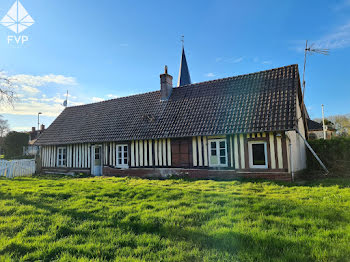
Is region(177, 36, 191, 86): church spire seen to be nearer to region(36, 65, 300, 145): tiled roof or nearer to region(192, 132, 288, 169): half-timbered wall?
region(36, 65, 300, 145): tiled roof

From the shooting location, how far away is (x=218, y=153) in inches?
445

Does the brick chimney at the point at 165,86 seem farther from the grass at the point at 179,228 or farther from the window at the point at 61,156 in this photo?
the grass at the point at 179,228

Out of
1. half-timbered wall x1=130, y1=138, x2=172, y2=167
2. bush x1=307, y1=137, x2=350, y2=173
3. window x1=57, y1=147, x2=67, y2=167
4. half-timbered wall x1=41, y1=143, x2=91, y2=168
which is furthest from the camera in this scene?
window x1=57, y1=147, x2=67, y2=167

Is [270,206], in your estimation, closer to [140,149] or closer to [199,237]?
[199,237]

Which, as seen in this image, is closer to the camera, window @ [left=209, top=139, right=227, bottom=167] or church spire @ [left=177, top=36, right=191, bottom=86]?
window @ [left=209, top=139, right=227, bottom=167]

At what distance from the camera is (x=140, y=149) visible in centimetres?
1353

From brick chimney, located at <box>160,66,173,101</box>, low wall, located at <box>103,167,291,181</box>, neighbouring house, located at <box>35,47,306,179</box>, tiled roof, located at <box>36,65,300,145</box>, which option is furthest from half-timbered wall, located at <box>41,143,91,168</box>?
brick chimney, located at <box>160,66,173,101</box>

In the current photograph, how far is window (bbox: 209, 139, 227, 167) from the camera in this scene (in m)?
11.2

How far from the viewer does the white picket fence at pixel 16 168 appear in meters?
14.5

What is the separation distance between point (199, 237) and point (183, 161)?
8.15 metres

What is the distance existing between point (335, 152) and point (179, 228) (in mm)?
11164

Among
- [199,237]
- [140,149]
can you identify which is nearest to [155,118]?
[140,149]

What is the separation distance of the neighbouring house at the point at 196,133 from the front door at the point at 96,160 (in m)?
0.07

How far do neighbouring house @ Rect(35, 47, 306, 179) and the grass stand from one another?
365 cm
